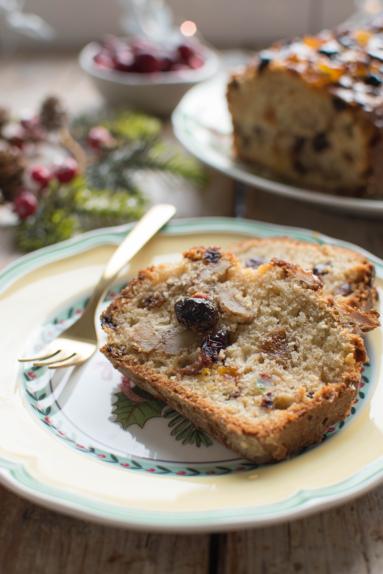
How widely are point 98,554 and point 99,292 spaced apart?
850 mm

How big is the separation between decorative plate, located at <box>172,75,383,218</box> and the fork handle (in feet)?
1.77

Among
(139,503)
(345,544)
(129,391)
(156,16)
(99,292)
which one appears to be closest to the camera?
(139,503)

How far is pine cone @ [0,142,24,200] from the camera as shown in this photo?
3.13m

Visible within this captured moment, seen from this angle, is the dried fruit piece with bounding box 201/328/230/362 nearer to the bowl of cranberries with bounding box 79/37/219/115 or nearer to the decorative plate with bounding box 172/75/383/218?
the decorative plate with bounding box 172/75/383/218

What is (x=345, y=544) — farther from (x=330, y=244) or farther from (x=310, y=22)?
(x=310, y=22)

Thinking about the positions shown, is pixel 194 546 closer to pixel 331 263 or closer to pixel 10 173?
pixel 331 263

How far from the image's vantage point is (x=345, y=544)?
1550 mm

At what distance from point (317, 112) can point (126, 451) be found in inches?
68.7

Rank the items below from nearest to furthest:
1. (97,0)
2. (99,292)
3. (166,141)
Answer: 1. (99,292)
2. (166,141)
3. (97,0)

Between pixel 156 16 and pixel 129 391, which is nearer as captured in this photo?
pixel 129 391

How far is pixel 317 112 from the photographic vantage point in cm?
289

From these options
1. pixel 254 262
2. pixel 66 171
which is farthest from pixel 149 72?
pixel 254 262

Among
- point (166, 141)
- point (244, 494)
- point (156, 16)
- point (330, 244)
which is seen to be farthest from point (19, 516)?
point (156, 16)

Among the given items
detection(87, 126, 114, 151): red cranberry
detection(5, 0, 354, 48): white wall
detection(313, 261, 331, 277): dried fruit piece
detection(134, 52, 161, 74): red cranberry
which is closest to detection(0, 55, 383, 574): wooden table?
detection(313, 261, 331, 277): dried fruit piece
